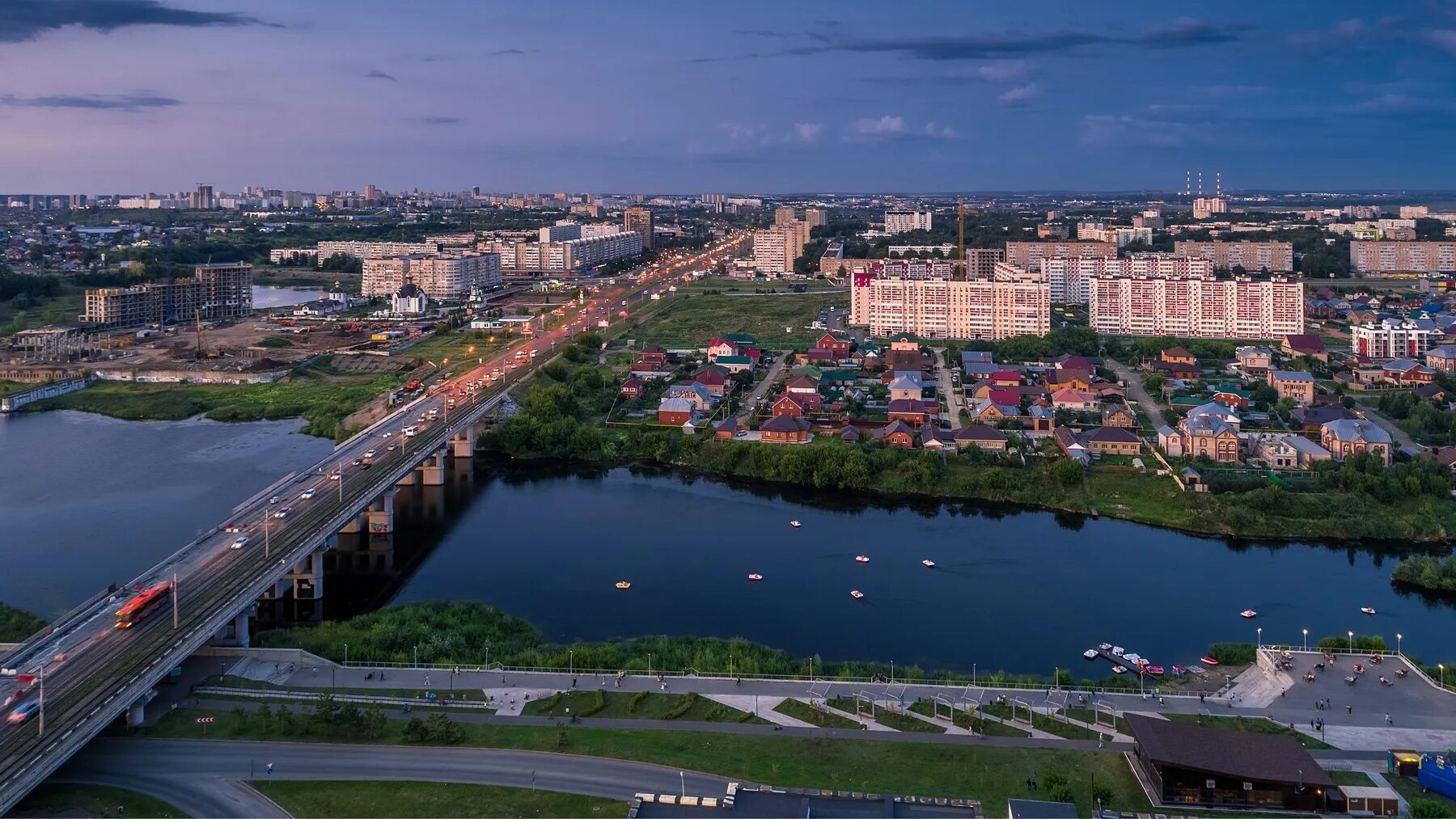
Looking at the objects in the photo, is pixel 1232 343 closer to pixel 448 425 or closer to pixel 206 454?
pixel 448 425

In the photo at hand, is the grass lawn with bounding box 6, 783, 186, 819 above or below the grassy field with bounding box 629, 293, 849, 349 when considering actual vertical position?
below

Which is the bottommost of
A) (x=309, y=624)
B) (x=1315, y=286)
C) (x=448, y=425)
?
(x=309, y=624)

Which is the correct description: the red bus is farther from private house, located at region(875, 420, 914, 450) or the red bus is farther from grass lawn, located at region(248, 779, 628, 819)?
private house, located at region(875, 420, 914, 450)

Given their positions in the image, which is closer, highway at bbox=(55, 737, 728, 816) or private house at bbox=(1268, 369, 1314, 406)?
highway at bbox=(55, 737, 728, 816)

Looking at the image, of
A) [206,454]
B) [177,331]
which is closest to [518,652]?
[206,454]

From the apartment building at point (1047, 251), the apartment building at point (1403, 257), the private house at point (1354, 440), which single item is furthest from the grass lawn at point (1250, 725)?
the apartment building at point (1403, 257)

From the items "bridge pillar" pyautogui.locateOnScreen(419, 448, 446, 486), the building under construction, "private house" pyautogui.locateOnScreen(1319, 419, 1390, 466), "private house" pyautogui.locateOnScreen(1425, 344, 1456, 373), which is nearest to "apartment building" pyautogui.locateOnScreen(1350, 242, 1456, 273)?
"private house" pyautogui.locateOnScreen(1425, 344, 1456, 373)

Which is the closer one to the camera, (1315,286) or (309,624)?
(309,624)
